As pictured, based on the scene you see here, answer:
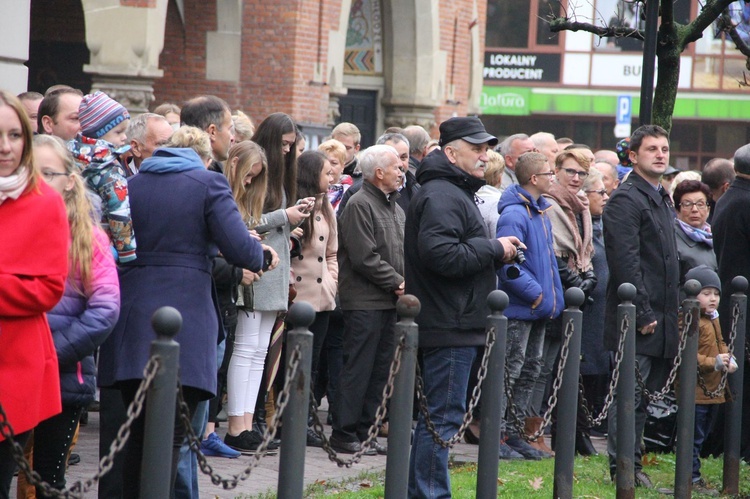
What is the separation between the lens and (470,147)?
662cm

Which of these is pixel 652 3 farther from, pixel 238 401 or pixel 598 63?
pixel 598 63

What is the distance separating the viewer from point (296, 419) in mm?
4625

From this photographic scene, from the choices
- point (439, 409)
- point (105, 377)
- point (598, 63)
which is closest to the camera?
point (105, 377)

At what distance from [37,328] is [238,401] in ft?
11.6

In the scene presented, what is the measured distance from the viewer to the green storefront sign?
42.8 m

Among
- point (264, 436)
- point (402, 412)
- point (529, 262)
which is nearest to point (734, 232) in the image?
point (529, 262)

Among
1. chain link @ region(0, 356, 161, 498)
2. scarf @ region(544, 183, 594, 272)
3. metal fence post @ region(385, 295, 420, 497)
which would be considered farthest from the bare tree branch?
chain link @ region(0, 356, 161, 498)

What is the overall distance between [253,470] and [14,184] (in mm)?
3690

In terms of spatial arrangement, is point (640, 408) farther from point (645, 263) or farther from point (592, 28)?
point (592, 28)

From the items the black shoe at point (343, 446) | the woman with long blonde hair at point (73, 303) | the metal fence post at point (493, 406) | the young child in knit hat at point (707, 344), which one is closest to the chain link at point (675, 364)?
the young child in knit hat at point (707, 344)

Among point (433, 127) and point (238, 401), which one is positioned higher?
point (433, 127)

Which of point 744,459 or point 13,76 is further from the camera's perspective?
point 13,76

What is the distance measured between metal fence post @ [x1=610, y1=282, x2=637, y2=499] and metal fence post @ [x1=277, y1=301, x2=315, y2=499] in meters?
2.72

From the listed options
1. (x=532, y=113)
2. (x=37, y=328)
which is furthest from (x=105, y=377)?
(x=532, y=113)
